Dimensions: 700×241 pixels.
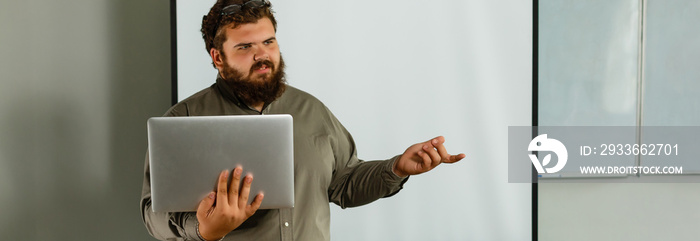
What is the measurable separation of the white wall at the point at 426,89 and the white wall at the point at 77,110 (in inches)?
9.8

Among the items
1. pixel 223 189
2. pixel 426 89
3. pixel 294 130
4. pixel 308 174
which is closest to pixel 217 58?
pixel 294 130

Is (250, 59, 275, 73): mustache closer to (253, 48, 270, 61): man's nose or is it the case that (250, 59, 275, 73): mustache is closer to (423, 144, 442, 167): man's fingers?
(253, 48, 270, 61): man's nose

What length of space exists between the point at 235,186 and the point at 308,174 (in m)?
Answer: 0.39

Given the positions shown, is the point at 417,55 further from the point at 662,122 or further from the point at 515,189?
the point at 662,122

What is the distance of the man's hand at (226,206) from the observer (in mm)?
1327

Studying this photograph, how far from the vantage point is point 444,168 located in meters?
2.57

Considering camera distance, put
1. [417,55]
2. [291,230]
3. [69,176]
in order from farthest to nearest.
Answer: [417,55]
[69,176]
[291,230]

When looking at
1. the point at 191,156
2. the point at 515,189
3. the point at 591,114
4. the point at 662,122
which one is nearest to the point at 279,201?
the point at 191,156

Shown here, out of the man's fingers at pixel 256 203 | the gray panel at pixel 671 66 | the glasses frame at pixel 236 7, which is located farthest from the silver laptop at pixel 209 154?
the gray panel at pixel 671 66

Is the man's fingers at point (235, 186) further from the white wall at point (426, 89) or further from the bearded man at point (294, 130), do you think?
the white wall at point (426, 89)

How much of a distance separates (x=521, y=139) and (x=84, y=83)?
5.65 feet

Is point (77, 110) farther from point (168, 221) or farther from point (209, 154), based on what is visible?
point (209, 154)

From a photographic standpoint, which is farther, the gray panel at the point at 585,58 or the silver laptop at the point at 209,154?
the gray panel at the point at 585,58

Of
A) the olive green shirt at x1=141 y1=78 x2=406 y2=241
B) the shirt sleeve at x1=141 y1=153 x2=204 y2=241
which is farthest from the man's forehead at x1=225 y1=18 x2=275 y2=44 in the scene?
the shirt sleeve at x1=141 y1=153 x2=204 y2=241
